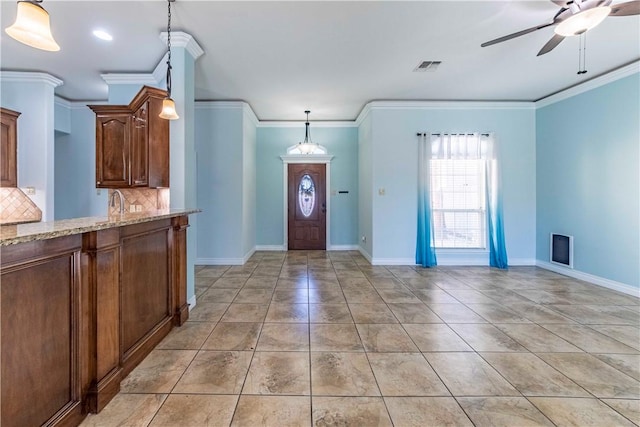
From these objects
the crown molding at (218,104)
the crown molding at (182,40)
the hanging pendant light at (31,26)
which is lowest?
the hanging pendant light at (31,26)

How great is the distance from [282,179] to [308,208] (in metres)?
0.91

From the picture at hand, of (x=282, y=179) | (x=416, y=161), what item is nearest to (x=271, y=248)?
(x=282, y=179)

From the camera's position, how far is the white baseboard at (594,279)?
12.1ft

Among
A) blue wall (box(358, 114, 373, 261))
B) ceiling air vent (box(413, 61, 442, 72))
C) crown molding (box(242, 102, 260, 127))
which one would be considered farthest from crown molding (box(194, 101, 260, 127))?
ceiling air vent (box(413, 61, 442, 72))

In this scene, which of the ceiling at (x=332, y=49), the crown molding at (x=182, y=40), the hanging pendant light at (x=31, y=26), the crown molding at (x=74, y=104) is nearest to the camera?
the hanging pendant light at (x=31, y=26)

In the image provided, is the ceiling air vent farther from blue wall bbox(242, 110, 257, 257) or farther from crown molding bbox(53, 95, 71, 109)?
crown molding bbox(53, 95, 71, 109)

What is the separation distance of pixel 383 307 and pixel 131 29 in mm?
4067

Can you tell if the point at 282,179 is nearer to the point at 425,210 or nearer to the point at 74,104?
the point at 425,210

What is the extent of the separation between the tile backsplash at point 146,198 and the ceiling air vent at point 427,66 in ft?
11.7

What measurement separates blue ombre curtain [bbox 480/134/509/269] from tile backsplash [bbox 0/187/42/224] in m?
7.22

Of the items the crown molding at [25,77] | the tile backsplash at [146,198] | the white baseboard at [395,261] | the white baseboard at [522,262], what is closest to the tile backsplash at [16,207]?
the tile backsplash at [146,198]

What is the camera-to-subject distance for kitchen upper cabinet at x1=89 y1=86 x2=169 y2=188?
10.4 feet

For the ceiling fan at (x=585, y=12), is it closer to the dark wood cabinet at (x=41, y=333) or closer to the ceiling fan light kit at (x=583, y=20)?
the ceiling fan light kit at (x=583, y=20)

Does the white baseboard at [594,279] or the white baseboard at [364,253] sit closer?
the white baseboard at [594,279]
